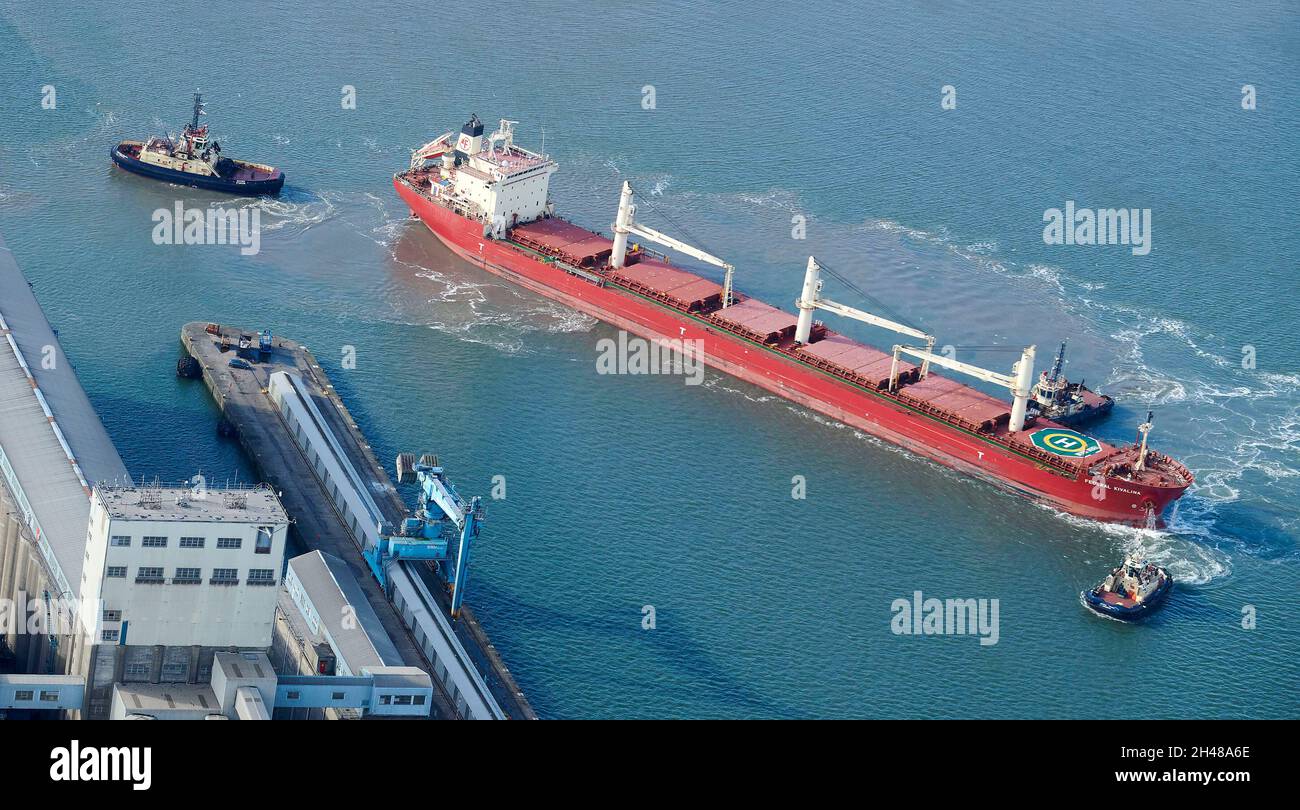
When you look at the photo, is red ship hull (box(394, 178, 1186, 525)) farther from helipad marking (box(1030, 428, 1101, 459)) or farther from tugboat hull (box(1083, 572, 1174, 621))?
tugboat hull (box(1083, 572, 1174, 621))

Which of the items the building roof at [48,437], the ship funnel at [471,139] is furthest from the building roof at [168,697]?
the ship funnel at [471,139]

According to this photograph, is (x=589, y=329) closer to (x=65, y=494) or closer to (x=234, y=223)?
(x=234, y=223)

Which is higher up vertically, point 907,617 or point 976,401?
point 976,401

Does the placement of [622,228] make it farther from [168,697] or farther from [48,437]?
[168,697]

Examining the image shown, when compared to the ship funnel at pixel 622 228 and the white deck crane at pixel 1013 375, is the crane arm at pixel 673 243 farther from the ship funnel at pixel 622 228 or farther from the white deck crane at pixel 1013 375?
the white deck crane at pixel 1013 375

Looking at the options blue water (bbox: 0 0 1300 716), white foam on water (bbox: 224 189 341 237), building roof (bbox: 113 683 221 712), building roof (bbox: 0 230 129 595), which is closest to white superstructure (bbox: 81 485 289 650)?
building roof (bbox: 113 683 221 712)

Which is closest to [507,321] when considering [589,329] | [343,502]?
[589,329]
